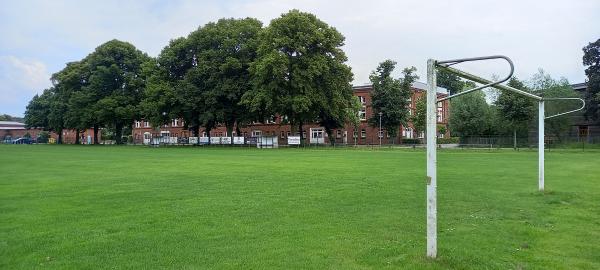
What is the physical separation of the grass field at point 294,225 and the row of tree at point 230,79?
42.2m

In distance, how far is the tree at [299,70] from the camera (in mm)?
59812

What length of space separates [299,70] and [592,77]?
3571 cm

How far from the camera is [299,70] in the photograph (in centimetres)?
6047

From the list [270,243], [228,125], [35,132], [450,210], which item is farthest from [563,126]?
[35,132]

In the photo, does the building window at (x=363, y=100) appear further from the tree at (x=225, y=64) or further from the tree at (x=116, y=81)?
the tree at (x=116, y=81)

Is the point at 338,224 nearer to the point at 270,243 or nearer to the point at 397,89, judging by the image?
the point at 270,243

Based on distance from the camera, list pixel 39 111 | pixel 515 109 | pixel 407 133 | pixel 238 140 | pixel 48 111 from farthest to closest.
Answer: pixel 39 111, pixel 48 111, pixel 407 133, pixel 238 140, pixel 515 109

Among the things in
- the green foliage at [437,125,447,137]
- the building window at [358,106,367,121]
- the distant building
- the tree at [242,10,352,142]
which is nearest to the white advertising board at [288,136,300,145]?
the tree at [242,10,352,142]

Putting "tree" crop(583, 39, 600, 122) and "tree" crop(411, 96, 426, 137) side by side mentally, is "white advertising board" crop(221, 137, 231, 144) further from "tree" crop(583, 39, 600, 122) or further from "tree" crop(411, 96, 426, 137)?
"tree" crop(583, 39, 600, 122)

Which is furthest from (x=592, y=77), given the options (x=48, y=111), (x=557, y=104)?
(x=48, y=111)

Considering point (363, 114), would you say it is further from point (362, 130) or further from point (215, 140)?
point (215, 140)

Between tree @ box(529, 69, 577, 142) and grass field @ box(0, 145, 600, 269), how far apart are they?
46588 millimetres

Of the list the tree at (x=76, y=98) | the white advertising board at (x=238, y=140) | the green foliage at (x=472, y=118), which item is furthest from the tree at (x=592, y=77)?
the tree at (x=76, y=98)

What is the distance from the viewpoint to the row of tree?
6106 cm
